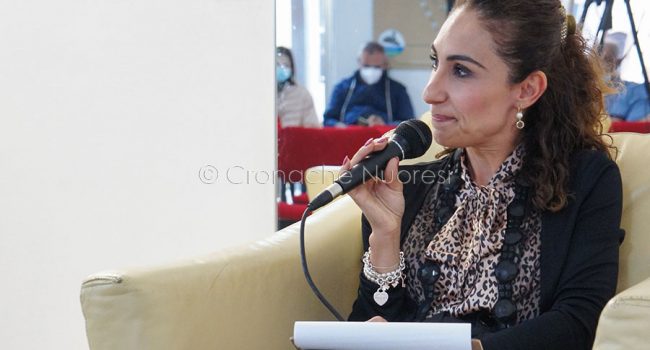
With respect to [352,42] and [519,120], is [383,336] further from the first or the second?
[352,42]

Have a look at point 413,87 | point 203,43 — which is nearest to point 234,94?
point 203,43

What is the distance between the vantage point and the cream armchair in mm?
1159

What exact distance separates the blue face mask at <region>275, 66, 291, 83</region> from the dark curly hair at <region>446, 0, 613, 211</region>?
34.6 inches

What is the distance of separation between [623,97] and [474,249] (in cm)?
96

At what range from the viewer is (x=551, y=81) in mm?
1399

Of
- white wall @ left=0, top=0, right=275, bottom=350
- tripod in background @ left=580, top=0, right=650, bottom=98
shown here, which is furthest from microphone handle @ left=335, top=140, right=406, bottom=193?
tripod in background @ left=580, top=0, right=650, bottom=98

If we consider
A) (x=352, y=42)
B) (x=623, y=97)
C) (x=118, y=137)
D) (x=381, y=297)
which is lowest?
(x=381, y=297)

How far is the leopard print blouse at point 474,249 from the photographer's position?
1295 millimetres

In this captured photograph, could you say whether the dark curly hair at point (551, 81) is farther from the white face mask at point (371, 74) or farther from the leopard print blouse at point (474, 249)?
the white face mask at point (371, 74)

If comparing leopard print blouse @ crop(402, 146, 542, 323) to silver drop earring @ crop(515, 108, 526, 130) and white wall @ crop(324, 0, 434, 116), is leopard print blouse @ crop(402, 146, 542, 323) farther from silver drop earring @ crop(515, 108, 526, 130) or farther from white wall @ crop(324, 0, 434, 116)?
white wall @ crop(324, 0, 434, 116)

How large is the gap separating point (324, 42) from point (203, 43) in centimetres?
38

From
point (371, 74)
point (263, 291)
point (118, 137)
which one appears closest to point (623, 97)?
point (371, 74)

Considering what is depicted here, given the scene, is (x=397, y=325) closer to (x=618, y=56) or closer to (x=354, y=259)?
(x=354, y=259)

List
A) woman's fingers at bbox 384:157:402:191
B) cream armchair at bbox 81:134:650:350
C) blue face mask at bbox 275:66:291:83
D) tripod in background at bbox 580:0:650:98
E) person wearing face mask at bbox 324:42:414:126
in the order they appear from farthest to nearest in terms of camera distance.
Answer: person wearing face mask at bbox 324:42:414:126 < blue face mask at bbox 275:66:291:83 < tripod in background at bbox 580:0:650:98 < woman's fingers at bbox 384:157:402:191 < cream armchair at bbox 81:134:650:350
